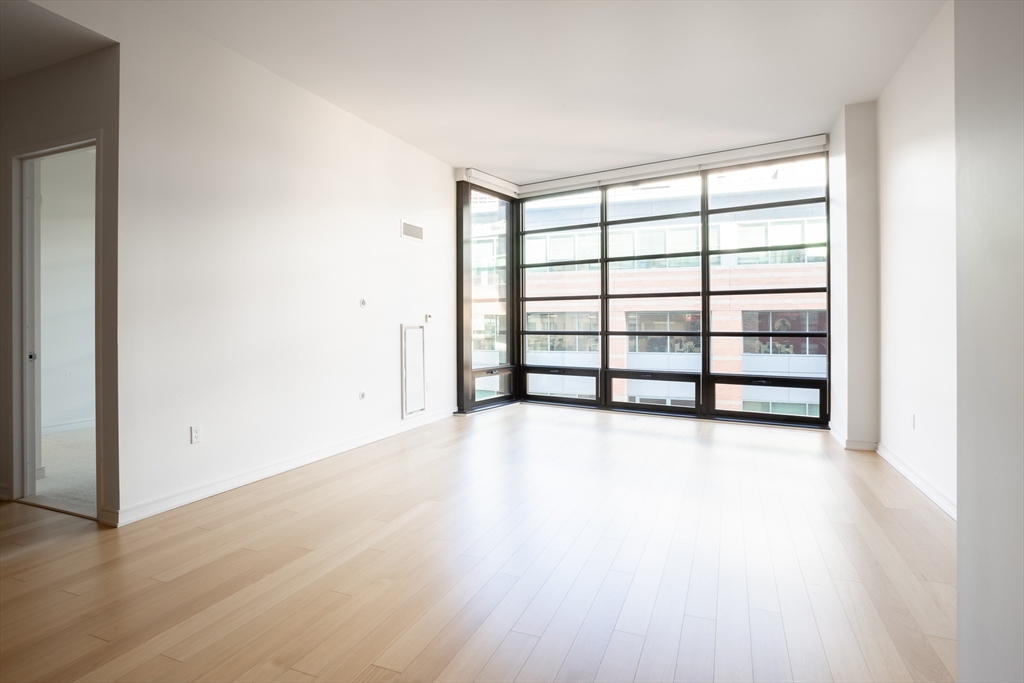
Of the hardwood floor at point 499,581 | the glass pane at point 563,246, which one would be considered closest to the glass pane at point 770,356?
the hardwood floor at point 499,581

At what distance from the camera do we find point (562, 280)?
23.6 ft

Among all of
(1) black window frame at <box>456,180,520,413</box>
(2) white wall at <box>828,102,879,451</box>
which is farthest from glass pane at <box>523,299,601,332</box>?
(2) white wall at <box>828,102,879,451</box>

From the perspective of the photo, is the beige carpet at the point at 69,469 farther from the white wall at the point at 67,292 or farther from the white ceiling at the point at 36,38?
Result: the white ceiling at the point at 36,38

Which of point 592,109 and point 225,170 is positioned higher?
point 592,109

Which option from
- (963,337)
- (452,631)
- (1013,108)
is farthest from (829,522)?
(1013,108)

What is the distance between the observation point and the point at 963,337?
31.1 inches

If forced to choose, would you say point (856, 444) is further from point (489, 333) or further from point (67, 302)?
point (67, 302)

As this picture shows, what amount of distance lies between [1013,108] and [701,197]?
5.96 metres

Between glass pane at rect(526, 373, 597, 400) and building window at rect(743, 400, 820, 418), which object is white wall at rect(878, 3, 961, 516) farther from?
glass pane at rect(526, 373, 597, 400)

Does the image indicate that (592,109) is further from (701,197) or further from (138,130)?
(138,130)

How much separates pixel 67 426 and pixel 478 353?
4780 millimetres

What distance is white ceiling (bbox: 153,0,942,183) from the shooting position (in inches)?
129

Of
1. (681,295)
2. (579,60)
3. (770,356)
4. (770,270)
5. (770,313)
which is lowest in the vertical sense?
(770,356)

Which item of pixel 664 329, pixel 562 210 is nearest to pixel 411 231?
pixel 562 210
